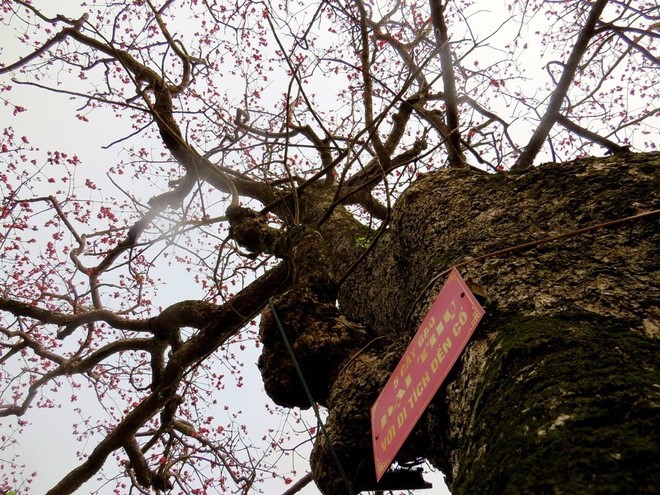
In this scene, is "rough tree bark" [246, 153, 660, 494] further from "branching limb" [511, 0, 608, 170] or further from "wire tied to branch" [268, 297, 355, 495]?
"branching limb" [511, 0, 608, 170]

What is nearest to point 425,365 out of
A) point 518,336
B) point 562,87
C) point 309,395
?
point 518,336

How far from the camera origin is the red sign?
1.13m

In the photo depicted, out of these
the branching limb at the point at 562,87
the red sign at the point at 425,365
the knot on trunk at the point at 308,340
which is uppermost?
the branching limb at the point at 562,87

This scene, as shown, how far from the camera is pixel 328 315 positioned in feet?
6.29

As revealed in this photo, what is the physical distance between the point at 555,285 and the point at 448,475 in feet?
1.91

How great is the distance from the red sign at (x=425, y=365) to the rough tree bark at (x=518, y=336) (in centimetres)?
6

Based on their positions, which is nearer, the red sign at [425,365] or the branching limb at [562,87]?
the red sign at [425,365]

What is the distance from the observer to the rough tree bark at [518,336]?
2.51 ft

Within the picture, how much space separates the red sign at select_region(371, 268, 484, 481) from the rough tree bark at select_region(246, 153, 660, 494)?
62 mm

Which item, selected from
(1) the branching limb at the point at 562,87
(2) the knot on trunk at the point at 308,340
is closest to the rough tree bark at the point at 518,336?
(2) the knot on trunk at the point at 308,340

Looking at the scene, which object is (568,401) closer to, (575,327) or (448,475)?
(575,327)

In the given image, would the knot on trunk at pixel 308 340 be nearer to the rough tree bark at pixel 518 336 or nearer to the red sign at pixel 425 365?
the rough tree bark at pixel 518 336

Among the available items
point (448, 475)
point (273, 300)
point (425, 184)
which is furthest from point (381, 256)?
point (448, 475)

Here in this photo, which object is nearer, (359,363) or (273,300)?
(359,363)
